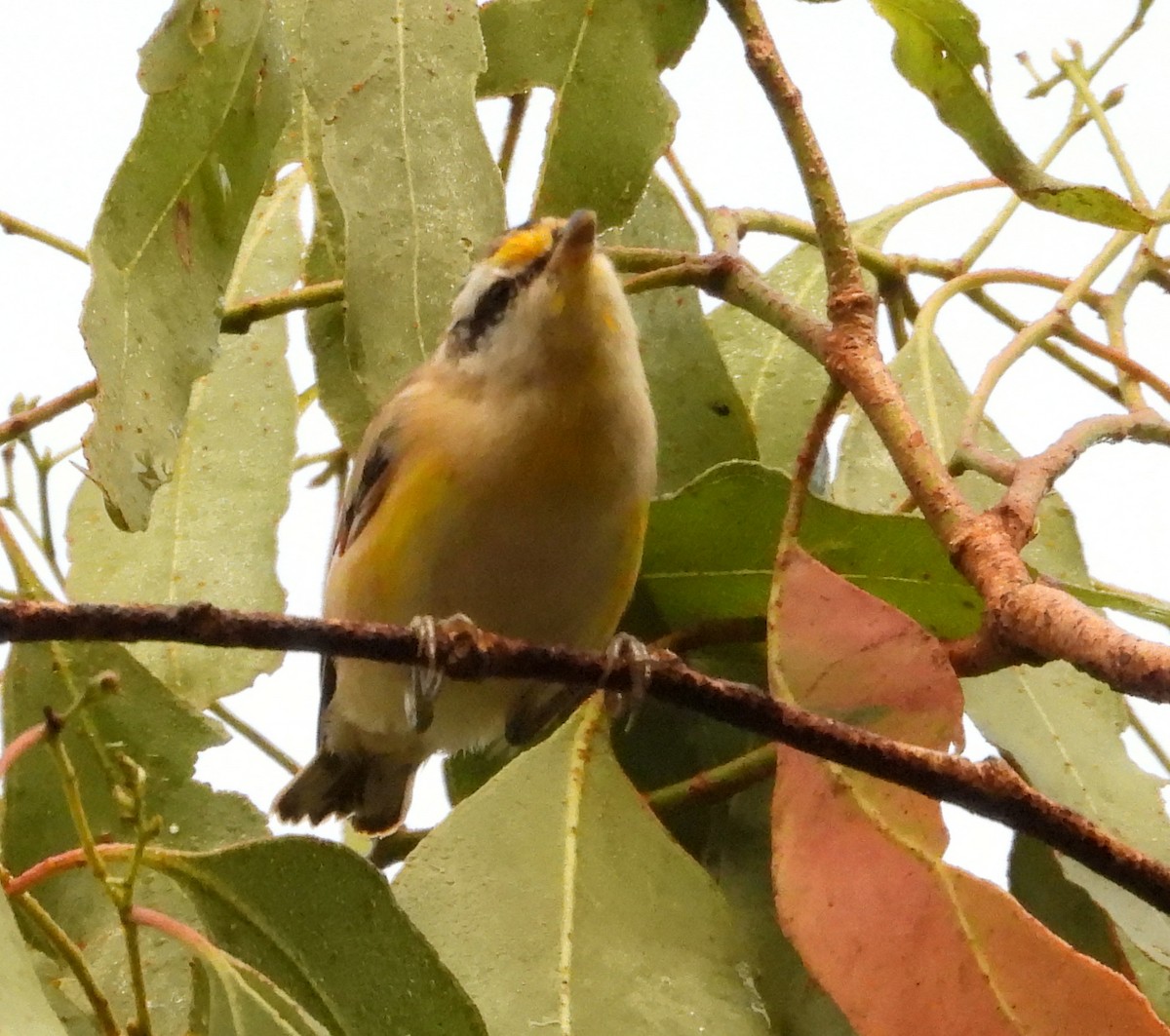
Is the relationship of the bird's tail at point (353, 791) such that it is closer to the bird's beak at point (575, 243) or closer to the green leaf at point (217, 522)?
the green leaf at point (217, 522)

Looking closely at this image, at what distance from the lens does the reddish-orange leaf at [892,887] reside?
86 cm

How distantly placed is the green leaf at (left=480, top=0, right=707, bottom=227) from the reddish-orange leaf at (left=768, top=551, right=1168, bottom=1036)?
49 centimetres

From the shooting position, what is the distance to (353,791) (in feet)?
6.13

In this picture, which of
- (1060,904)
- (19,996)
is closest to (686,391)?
(1060,904)

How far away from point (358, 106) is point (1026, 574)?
0.69 metres

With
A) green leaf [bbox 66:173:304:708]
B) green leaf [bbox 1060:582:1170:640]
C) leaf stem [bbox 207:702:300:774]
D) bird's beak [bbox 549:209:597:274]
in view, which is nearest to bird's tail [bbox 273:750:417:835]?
leaf stem [bbox 207:702:300:774]

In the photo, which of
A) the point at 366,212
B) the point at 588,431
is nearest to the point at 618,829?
the point at 588,431

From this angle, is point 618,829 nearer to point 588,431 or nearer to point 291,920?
point 291,920

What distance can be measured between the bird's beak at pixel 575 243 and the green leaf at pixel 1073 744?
496 mm

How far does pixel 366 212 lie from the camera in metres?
1.19

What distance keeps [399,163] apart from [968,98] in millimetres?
443

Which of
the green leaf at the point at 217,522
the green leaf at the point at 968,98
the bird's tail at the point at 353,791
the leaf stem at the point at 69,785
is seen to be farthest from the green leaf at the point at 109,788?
the green leaf at the point at 968,98

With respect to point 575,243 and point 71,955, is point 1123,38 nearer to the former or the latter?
point 575,243

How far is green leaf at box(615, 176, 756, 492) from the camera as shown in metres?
1.43
